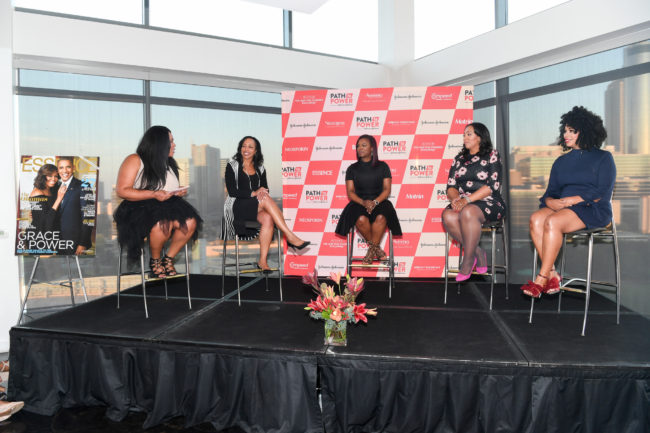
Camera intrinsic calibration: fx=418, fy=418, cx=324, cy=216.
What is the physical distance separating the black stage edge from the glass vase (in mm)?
49

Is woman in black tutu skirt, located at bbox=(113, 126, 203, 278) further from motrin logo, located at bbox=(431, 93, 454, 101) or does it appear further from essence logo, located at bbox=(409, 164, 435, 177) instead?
motrin logo, located at bbox=(431, 93, 454, 101)

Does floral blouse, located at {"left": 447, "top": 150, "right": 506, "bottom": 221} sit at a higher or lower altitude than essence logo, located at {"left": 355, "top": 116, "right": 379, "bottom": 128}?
lower

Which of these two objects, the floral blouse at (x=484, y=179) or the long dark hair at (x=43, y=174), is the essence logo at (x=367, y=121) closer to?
the floral blouse at (x=484, y=179)

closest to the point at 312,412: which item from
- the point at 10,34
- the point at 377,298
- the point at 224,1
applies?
the point at 377,298

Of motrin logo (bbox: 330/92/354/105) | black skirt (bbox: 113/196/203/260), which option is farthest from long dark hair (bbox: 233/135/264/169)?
motrin logo (bbox: 330/92/354/105)

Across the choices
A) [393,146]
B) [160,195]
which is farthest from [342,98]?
[160,195]

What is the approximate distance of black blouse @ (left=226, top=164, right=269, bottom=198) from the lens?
11.0ft

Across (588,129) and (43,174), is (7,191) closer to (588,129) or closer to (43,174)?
(43,174)

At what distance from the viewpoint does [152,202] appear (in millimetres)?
2975

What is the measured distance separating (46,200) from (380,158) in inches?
116

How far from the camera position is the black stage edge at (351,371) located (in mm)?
1877

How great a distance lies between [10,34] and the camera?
3.46 meters

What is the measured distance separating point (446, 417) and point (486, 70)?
139 inches

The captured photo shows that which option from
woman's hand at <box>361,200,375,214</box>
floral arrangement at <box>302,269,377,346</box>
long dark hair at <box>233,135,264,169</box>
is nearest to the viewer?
floral arrangement at <box>302,269,377,346</box>
